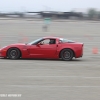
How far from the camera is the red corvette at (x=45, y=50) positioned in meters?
16.5

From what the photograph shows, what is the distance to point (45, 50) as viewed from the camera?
16.6 m

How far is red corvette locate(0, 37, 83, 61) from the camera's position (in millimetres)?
16531

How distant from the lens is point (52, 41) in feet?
55.4

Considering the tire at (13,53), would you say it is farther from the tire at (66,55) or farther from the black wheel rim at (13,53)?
the tire at (66,55)
